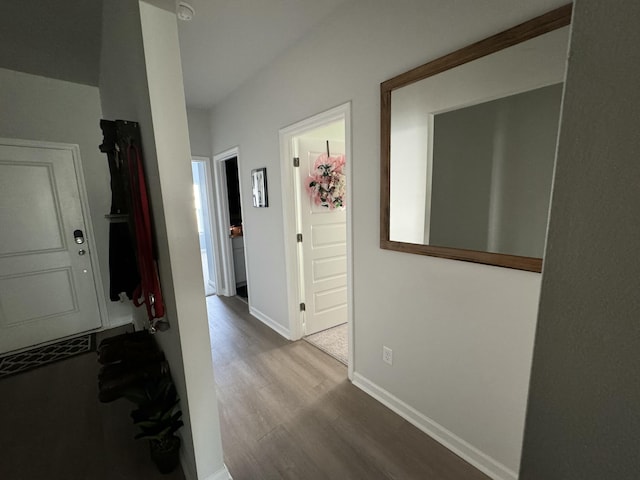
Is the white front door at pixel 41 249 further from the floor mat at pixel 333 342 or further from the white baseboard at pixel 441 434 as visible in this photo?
the white baseboard at pixel 441 434

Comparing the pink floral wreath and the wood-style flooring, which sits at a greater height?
the pink floral wreath

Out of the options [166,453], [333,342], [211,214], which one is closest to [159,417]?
[166,453]

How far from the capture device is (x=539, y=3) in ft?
3.34

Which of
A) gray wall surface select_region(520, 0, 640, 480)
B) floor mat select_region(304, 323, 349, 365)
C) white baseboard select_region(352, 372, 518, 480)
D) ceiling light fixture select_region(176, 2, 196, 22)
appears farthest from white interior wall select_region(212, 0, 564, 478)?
gray wall surface select_region(520, 0, 640, 480)

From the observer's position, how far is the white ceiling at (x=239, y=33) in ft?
5.58

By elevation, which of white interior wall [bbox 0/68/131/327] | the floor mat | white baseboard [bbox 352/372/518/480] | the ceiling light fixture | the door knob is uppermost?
the ceiling light fixture

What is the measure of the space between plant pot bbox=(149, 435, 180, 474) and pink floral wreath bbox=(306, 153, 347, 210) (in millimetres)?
2003

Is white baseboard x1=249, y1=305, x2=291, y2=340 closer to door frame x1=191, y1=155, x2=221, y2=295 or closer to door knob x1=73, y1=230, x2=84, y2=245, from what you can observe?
door frame x1=191, y1=155, x2=221, y2=295

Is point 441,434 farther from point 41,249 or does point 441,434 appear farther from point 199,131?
point 199,131

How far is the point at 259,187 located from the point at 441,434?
2.45 metres

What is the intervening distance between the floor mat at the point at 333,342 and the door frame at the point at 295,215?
0.18 meters

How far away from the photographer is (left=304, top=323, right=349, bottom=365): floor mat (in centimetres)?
248

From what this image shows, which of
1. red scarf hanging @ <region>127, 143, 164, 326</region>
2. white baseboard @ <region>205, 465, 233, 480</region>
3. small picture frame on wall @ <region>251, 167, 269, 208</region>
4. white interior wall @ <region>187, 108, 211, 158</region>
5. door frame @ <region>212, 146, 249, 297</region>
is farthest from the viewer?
door frame @ <region>212, 146, 249, 297</region>

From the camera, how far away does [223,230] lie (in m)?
3.92
